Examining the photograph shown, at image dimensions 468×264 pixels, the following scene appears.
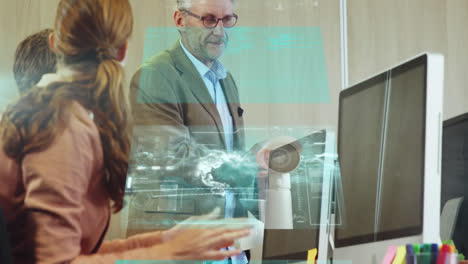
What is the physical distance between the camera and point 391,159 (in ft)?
4.34

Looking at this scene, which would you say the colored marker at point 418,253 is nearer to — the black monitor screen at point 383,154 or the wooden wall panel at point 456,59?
the black monitor screen at point 383,154

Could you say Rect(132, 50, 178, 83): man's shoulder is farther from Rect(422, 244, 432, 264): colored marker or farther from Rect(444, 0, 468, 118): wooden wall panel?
Rect(422, 244, 432, 264): colored marker

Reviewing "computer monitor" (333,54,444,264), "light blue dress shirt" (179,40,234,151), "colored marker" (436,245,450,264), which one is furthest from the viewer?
"light blue dress shirt" (179,40,234,151)

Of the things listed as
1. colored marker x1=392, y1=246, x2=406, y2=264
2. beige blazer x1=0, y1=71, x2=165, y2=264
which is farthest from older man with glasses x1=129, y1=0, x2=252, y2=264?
colored marker x1=392, y1=246, x2=406, y2=264

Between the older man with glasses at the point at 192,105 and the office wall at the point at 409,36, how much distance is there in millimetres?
562

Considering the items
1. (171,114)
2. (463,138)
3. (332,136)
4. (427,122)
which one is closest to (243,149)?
(171,114)

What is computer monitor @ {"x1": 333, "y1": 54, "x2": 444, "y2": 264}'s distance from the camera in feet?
3.86

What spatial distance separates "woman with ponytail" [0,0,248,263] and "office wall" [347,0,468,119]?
948 millimetres

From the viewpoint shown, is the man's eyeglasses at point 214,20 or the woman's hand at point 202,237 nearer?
the woman's hand at point 202,237

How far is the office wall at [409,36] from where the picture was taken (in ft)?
8.30

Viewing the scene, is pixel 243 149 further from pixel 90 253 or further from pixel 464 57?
pixel 464 57

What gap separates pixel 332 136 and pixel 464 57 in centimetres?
120

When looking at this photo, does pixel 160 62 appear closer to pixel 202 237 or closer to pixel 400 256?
pixel 202 237

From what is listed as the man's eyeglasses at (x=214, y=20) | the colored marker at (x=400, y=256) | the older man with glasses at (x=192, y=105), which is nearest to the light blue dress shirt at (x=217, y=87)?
the older man with glasses at (x=192, y=105)
